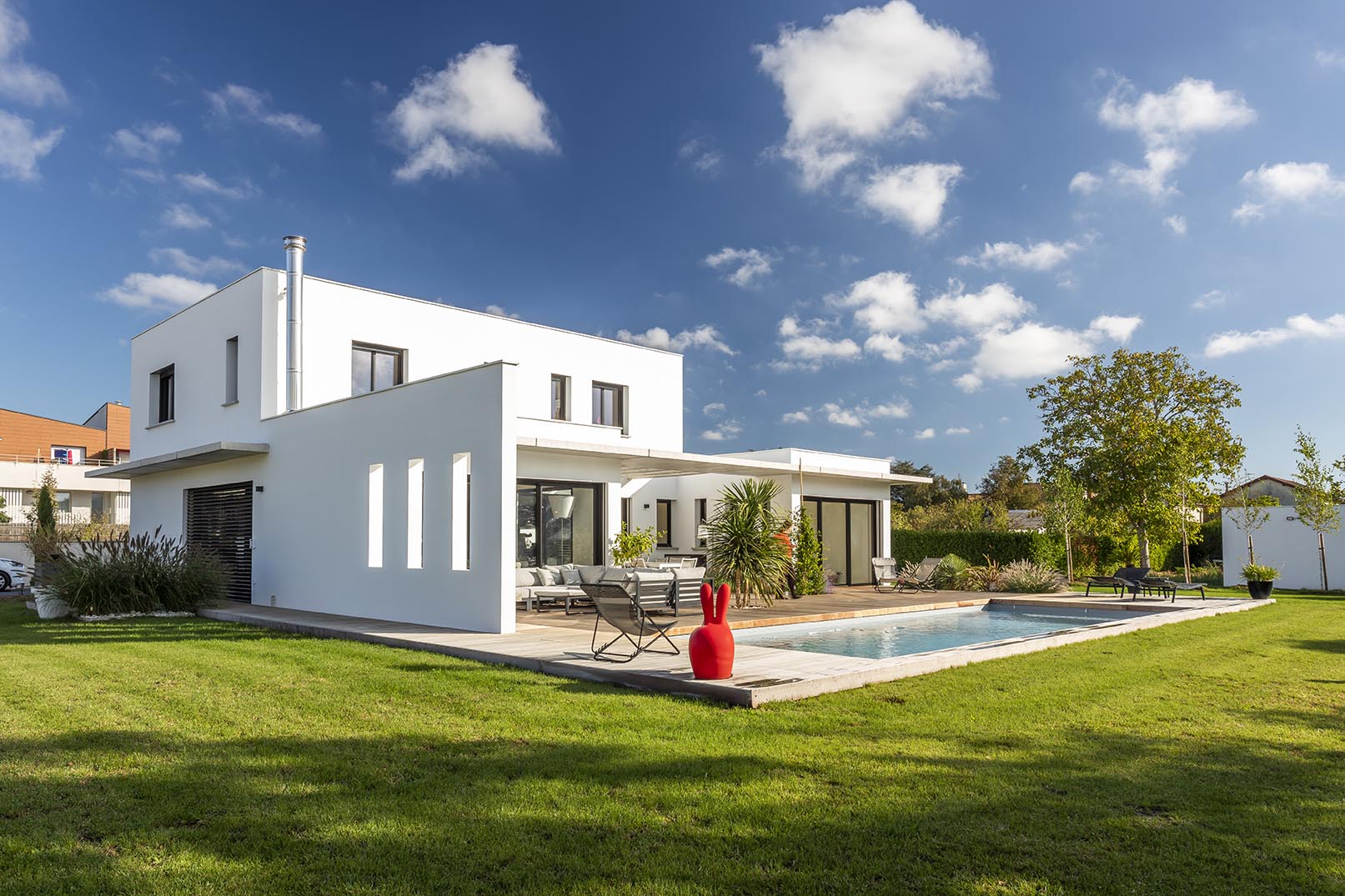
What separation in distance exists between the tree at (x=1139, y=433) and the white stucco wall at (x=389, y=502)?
19.0 m

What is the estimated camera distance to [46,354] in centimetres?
2772

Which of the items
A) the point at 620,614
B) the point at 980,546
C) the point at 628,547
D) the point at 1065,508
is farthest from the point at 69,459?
the point at 620,614

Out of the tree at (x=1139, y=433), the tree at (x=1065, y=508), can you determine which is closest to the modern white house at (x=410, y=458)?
the tree at (x=1065, y=508)

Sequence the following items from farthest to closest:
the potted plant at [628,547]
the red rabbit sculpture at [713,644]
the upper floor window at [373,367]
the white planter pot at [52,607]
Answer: the upper floor window at [373,367] → the potted plant at [628,547] → the white planter pot at [52,607] → the red rabbit sculpture at [713,644]

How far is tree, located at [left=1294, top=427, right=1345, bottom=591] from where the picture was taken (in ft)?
69.8

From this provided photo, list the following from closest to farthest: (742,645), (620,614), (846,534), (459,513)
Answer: (620,614) → (742,645) → (459,513) → (846,534)

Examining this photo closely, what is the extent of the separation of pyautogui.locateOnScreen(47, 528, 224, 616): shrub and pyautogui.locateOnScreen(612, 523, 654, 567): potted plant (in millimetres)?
6744

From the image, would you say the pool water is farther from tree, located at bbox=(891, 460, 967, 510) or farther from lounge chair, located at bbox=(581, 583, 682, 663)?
tree, located at bbox=(891, 460, 967, 510)

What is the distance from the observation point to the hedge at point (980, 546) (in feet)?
75.4

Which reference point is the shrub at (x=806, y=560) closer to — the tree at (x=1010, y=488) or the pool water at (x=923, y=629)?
the pool water at (x=923, y=629)

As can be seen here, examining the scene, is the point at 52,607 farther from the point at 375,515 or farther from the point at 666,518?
the point at 666,518

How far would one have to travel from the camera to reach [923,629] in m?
13.4

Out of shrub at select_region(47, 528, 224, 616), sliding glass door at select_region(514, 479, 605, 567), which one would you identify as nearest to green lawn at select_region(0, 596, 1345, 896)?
shrub at select_region(47, 528, 224, 616)

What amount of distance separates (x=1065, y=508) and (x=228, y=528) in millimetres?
19628
